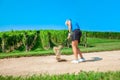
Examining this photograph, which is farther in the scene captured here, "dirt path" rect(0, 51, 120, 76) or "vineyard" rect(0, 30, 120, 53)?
"vineyard" rect(0, 30, 120, 53)

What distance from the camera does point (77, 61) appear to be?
16172 mm

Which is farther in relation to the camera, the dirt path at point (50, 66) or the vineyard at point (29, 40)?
the vineyard at point (29, 40)

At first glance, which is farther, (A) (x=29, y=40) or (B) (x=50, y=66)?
(A) (x=29, y=40)

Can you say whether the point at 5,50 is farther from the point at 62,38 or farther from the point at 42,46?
the point at 62,38

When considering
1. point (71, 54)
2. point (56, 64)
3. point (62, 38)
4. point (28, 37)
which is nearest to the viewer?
point (56, 64)

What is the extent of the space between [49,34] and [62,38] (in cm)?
110

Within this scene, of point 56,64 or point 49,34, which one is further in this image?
point 49,34

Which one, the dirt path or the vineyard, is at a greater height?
the vineyard

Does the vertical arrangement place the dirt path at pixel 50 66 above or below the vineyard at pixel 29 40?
below

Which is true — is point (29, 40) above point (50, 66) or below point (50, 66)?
above

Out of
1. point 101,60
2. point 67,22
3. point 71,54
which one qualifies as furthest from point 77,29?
point 71,54

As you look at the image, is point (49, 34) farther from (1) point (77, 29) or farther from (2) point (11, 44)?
(1) point (77, 29)

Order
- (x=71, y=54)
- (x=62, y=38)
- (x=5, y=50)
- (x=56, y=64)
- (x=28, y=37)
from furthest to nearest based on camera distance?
(x=62, y=38), (x=28, y=37), (x=5, y=50), (x=71, y=54), (x=56, y=64)

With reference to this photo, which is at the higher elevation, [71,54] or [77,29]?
[77,29]
